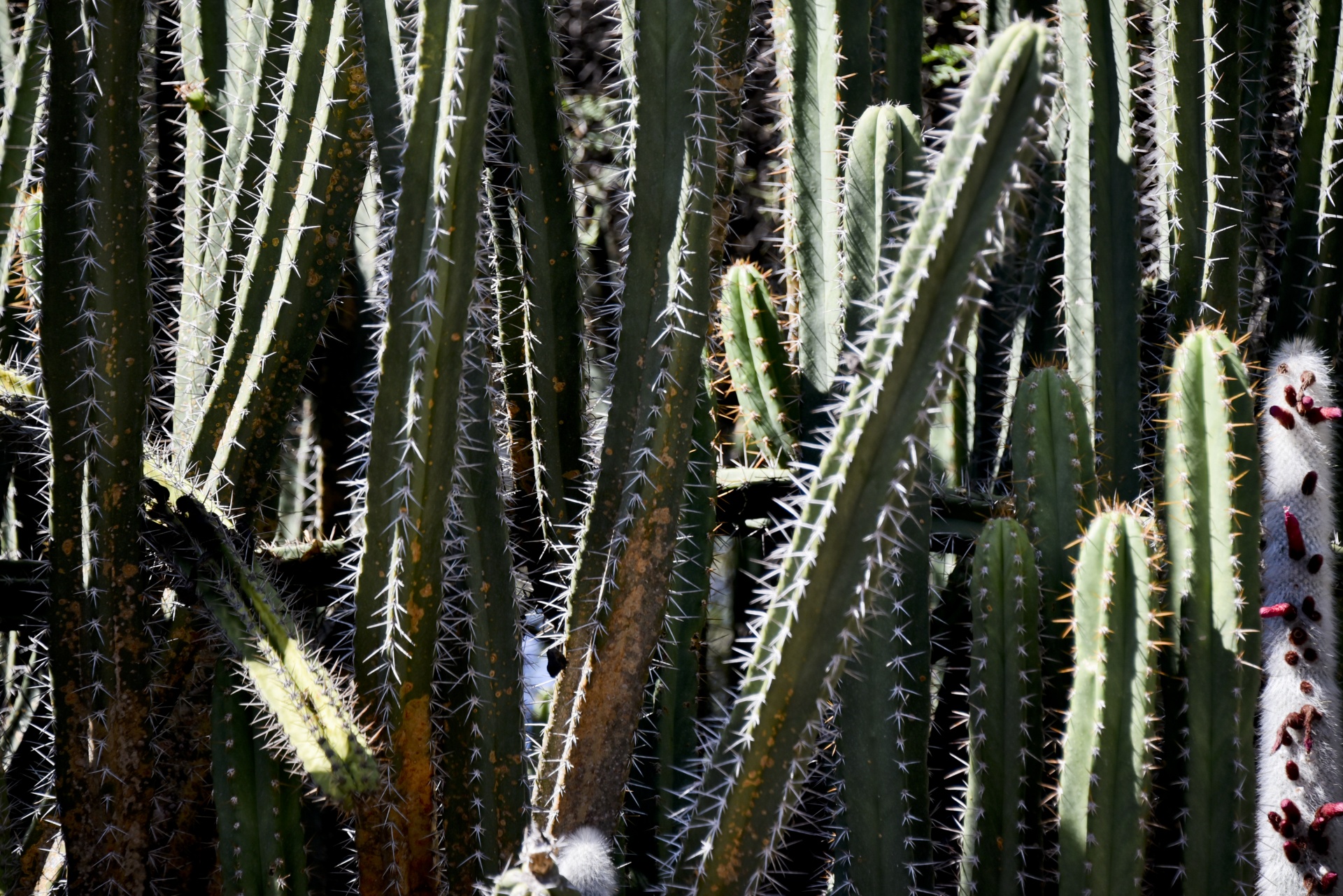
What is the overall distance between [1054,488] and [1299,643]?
50 cm

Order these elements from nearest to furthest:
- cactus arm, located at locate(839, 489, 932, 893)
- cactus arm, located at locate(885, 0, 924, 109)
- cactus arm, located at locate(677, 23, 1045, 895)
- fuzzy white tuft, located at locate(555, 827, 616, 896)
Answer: cactus arm, located at locate(677, 23, 1045, 895)
fuzzy white tuft, located at locate(555, 827, 616, 896)
cactus arm, located at locate(839, 489, 932, 893)
cactus arm, located at locate(885, 0, 924, 109)

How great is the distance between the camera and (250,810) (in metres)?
1.80

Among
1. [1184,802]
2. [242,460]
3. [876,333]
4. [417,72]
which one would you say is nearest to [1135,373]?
[1184,802]

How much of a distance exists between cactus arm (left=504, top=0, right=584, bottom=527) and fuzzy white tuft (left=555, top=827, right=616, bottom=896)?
2.06 ft

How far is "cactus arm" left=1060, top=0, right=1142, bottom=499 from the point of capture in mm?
2383

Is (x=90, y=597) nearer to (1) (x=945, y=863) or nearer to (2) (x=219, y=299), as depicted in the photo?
(2) (x=219, y=299)

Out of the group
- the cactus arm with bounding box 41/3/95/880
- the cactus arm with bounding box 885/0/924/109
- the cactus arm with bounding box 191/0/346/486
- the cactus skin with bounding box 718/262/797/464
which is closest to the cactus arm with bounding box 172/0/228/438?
the cactus arm with bounding box 191/0/346/486

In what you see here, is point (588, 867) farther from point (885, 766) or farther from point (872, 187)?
point (872, 187)

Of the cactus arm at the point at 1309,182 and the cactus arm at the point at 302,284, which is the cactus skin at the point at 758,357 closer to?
the cactus arm at the point at 302,284

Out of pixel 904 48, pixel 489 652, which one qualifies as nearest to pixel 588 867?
pixel 489 652

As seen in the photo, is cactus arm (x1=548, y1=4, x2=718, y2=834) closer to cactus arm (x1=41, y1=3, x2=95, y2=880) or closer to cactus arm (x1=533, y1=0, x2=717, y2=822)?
cactus arm (x1=533, y1=0, x2=717, y2=822)

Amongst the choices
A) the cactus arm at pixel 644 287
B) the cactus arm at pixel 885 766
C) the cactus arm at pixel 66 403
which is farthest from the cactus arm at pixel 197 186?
the cactus arm at pixel 885 766

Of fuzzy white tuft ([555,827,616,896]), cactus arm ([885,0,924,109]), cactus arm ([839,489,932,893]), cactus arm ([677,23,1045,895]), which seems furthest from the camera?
cactus arm ([885,0,924,109])

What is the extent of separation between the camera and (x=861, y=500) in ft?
4.70
